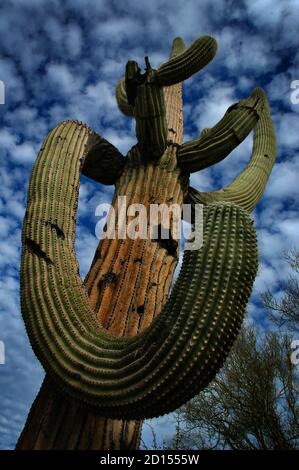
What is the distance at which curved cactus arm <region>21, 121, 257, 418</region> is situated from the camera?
4.32 ft

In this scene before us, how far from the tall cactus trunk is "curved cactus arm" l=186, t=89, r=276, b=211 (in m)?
0.28

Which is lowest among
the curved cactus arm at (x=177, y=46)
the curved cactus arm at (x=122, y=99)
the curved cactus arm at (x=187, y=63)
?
the curved cactus arm at (x=187, y=63)

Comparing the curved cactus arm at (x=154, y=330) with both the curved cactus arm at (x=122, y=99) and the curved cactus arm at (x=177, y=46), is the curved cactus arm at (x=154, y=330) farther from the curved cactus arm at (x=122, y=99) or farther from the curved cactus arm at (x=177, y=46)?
the curved cactus arm at (x=177, y=46)

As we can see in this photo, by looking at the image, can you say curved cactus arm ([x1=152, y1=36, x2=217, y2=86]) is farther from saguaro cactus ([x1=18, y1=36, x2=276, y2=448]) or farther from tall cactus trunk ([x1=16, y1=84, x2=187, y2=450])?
tall cactus trunk ([x1=16, y1=84, x2=187, y2=450])

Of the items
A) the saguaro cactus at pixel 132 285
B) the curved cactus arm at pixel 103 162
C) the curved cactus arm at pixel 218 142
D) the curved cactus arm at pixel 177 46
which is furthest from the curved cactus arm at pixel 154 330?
the curved cactus arm at pixel 177 46

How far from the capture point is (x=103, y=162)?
2.64 m

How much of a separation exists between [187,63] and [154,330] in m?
1.73

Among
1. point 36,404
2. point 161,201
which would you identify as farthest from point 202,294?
point 161,201

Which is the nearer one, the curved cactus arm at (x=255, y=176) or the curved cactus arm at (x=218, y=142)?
the curved cactus arm at (x=218, y=142)

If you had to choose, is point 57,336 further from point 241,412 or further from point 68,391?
point 241,412

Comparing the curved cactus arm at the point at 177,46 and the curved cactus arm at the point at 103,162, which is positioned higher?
the curved cactus arm at the point at 177,46

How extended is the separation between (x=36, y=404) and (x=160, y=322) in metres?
0.72

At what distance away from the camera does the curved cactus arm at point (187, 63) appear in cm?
240

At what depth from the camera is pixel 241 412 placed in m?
9.25
